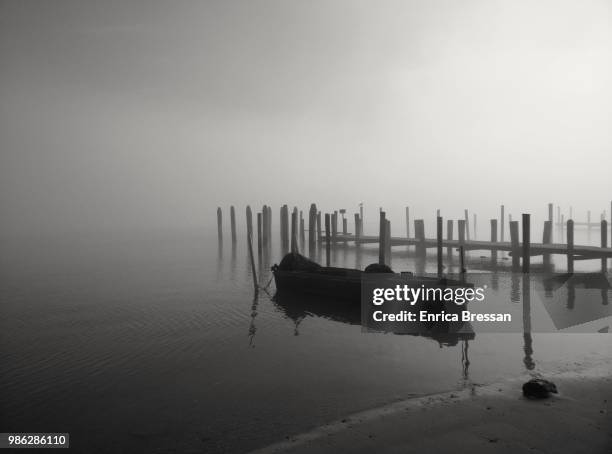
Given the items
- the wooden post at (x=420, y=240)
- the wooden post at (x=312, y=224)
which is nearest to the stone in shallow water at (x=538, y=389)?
the wooden post at (x=420, y=240)

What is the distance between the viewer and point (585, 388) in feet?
22.0

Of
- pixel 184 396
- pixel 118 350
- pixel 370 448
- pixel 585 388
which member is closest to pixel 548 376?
pixel 585 388

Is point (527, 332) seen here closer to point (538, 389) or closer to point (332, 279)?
point (538, 389)

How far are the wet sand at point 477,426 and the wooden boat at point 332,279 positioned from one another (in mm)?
5660

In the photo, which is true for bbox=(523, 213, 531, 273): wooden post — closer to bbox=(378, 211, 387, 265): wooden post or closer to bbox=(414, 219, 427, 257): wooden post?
bbox=(378, 211, 387, 265): wooden post

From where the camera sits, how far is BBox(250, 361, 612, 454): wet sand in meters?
4.91

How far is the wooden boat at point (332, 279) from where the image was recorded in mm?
12656

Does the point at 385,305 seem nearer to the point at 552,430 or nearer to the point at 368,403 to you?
the point at 368,403

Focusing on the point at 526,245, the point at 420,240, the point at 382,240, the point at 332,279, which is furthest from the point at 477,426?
the point at 420,240

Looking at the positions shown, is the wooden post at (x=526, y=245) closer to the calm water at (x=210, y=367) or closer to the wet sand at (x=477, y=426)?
the calm water at (x=210, y=367)

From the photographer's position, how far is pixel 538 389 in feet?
20.7

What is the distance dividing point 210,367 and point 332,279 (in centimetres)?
698

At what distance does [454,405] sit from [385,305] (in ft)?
23.3

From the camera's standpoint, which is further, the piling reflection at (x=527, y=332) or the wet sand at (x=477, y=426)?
the piling reflection at (x=527, y=332)
